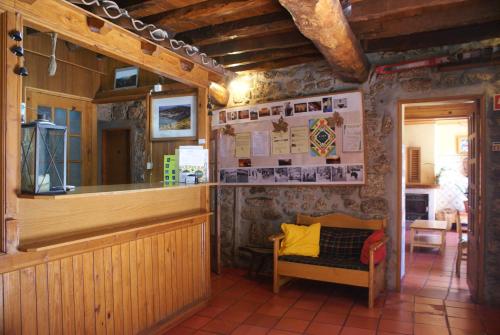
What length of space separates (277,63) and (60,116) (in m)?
3.07

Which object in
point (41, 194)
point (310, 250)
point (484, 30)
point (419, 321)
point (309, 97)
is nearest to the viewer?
point (41, 194)

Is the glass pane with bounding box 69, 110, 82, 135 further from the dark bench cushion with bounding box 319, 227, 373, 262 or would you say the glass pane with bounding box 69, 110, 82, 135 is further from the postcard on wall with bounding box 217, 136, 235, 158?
the dark bench cushion with bounding box 319, 227, 373, 262

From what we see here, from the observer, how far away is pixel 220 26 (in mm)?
3658

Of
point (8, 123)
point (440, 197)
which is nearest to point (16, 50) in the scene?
point (8, 123)

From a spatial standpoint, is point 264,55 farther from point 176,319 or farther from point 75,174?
point 75,174

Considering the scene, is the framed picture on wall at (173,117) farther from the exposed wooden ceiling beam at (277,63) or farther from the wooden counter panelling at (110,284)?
the exposed wooden ceiling beam at (277,63)

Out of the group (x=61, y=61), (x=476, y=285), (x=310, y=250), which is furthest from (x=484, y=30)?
(x=61, y=61)

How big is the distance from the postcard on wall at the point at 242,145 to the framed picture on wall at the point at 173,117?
1165 millimetres

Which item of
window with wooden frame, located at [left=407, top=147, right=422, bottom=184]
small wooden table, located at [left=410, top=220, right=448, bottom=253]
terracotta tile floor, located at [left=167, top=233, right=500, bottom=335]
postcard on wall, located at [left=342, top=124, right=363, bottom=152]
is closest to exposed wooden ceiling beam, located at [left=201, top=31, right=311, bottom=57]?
postcard on wall, located at [left=342, top=124, right=363, bottom=152]

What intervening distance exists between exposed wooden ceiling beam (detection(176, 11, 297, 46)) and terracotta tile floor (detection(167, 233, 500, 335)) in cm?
273

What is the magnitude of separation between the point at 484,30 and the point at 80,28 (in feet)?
12.3

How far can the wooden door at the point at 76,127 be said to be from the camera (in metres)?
5.00

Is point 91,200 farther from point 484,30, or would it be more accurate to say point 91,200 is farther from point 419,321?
point 484,30

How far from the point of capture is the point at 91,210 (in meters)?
2.62
